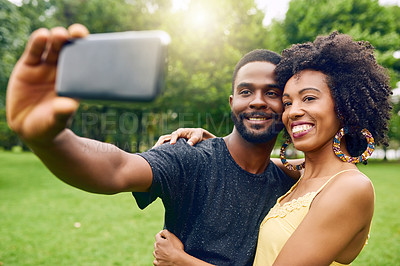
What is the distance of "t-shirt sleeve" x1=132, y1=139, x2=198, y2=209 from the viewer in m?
1.81

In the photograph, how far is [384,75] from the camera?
221 cm

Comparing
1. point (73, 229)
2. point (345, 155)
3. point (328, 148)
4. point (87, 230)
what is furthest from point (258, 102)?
point (73, 229)

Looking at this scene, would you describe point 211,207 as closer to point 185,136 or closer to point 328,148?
point 185,136

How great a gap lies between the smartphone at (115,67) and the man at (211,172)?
0.82 ft

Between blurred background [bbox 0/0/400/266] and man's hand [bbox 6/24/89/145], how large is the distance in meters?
0.33

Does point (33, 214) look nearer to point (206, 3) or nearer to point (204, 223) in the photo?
point (204, 223)

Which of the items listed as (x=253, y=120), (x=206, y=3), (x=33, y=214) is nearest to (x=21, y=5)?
(x=206, y=3)

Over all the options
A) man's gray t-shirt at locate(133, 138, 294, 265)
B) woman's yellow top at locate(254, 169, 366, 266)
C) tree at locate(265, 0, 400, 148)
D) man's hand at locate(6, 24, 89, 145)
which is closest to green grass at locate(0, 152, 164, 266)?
man's gray t-shirt at locate(133, 138, 294, 265)

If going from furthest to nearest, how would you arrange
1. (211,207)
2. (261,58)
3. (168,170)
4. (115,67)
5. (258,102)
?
(261,58)
(258,102)
(211,207)
(168,170)
(115,67)

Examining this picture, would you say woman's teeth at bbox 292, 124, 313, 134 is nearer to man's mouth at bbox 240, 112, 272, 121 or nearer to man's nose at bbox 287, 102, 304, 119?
man's nose at bbox 287, 102, 304, 119

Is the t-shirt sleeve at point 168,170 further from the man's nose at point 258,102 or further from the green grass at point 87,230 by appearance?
the green grass at point 87,230

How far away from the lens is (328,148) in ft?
7.00

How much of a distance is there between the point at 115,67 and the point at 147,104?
5.3 inches

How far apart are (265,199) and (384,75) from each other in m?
1.12
